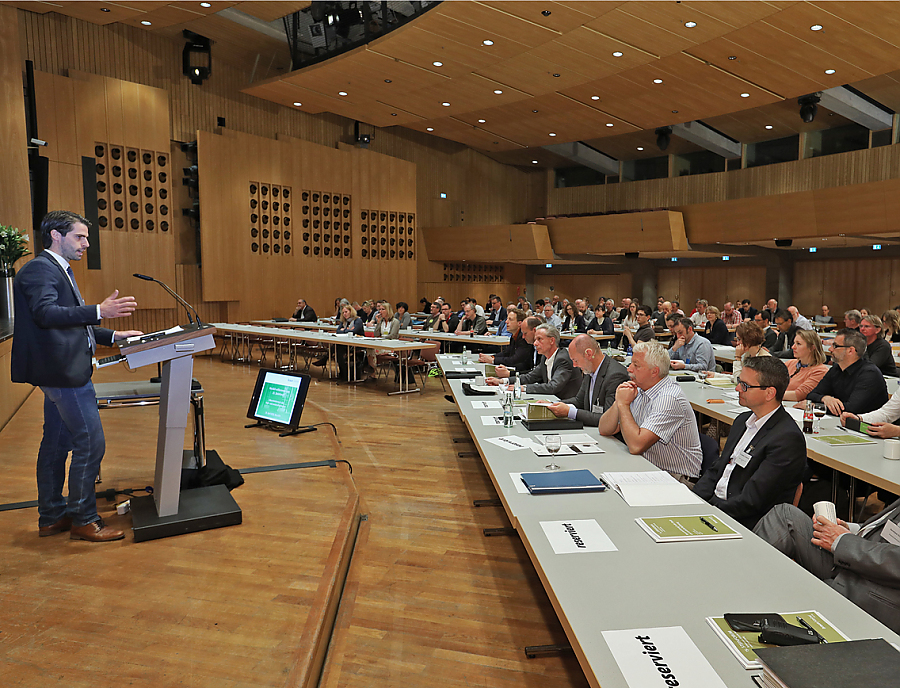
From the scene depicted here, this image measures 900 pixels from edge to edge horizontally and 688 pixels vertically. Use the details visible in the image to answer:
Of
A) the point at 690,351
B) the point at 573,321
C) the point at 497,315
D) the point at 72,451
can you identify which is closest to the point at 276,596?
the point at 72,451

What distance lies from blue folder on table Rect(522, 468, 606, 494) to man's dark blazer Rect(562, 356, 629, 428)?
1.07 metres

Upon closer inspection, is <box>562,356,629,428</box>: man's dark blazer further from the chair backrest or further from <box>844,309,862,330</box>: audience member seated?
<box>844,309,862,330</box>: audience member seated

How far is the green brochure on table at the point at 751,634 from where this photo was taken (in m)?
1.40

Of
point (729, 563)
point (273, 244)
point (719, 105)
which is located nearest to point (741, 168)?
point (719, 105)

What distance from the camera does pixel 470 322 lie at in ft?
39.7

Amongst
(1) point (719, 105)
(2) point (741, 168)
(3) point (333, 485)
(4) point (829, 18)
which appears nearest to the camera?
(3) point (333, 485)

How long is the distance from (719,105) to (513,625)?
13.8m

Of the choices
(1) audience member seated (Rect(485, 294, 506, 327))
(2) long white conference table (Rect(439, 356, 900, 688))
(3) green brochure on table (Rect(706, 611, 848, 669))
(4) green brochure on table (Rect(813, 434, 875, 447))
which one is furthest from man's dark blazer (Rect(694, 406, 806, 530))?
(1) audience member seated (Rect(485, 294, 506, 327))

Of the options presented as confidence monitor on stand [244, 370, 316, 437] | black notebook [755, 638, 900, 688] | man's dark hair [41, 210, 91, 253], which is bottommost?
confidence monitor on stand [244, 370, 316, 437]

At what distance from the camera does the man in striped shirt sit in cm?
314

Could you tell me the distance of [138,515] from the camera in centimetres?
348

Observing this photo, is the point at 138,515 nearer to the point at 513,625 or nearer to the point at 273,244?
the point at 513,625

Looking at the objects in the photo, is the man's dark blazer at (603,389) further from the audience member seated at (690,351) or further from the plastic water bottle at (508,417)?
the audience member seated at (690,351)

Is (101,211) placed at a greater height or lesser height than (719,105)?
lesser
